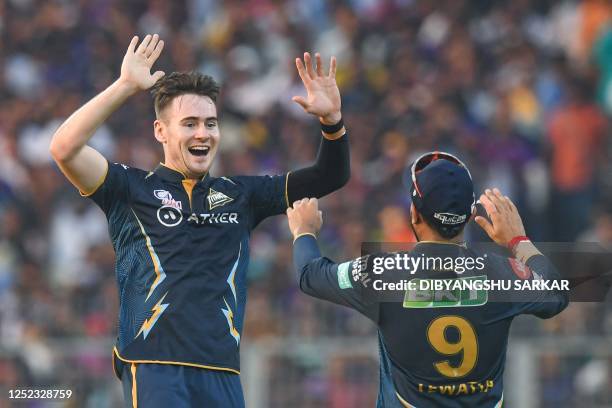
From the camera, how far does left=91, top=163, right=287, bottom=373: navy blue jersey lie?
6.80m

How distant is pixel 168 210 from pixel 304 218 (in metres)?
0.76

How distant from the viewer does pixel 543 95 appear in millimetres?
15078

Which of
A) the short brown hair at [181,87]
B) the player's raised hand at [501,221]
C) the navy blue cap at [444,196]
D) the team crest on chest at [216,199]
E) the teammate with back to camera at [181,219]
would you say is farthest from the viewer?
the short brown hair at [181,87]

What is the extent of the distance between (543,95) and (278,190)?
27.2 feet

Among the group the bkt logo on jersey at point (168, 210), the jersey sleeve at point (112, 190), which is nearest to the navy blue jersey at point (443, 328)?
the bkt logo on jersey at point (168, 210)

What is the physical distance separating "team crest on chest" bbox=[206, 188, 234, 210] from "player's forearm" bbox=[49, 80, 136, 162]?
0.77 m

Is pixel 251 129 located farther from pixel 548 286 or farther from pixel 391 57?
pixel 548 286

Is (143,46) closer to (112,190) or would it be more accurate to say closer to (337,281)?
(112,190)

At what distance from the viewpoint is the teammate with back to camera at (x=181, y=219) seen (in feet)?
22.1

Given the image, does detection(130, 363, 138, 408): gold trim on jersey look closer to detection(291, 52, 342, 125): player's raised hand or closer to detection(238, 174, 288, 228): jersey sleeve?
detection(238, 174, 288, 228): jersey sleeve

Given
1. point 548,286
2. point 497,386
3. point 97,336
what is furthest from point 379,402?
point 97,336

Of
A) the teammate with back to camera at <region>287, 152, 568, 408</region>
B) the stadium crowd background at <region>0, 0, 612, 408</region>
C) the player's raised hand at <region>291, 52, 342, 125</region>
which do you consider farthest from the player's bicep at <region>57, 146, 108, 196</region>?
the stadium crowd background at <region>0, 0, 612, 408</region>

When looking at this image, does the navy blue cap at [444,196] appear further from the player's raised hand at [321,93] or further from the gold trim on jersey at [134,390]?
the gold trim on jersey at [134,390]

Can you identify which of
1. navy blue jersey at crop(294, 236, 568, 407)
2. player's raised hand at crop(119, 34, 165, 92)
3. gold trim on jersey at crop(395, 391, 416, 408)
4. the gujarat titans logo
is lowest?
gold trim on jersey at crop(395, 391, 416, 408)
